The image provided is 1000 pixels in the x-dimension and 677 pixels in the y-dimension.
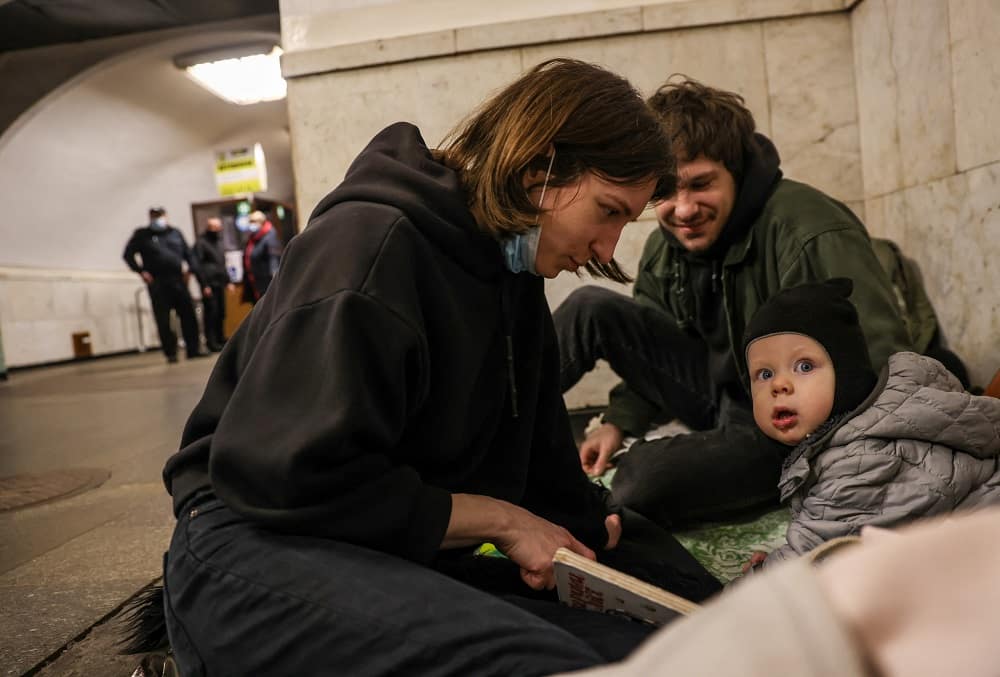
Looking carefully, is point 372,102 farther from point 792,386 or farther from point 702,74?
point 792,386

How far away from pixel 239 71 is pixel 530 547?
12.2 m

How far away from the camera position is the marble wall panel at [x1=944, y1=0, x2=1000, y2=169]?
7.92 ft

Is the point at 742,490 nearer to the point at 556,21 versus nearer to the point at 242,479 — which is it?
the point at 242,479

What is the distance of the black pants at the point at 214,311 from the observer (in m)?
12.0

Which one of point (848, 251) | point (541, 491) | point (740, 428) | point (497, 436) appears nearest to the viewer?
point (497, 436)

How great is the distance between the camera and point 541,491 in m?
1.83

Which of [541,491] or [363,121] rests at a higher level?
[363,121]

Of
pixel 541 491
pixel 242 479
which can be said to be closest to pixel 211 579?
pixel 242 479

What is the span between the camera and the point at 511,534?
139cm

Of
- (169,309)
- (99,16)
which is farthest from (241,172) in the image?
(99,16)

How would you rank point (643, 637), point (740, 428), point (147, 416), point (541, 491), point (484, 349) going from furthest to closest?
point (147, 416) → point (740, 428) → point (541, 491) → point (484, 349) → point (643, 637)

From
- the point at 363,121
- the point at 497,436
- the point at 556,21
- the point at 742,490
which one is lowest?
the point at 742,490

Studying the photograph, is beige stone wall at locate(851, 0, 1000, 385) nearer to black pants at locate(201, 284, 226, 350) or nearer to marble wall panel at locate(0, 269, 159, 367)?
black pants at locate(201, 284, 226, 350)

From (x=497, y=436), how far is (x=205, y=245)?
11.5 meters
